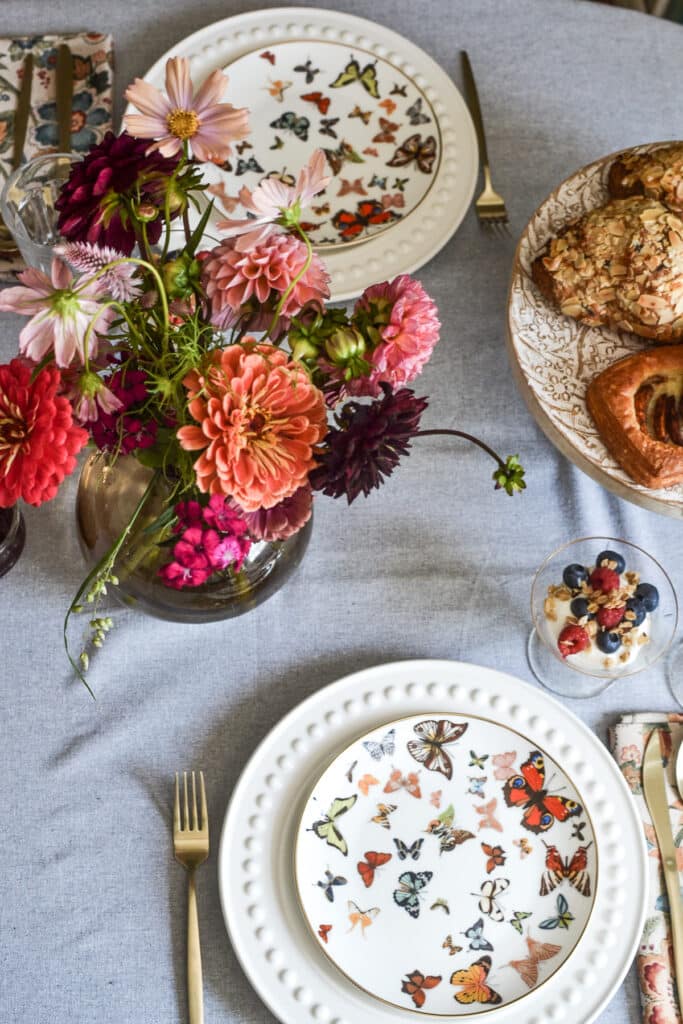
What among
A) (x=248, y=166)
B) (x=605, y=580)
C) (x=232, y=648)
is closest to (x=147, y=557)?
(x=232, y=648)

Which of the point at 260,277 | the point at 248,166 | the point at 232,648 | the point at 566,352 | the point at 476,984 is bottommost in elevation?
the point at 476,984

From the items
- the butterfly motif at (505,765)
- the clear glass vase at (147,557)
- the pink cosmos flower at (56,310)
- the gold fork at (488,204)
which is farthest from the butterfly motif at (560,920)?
the gold fork at (488,204)

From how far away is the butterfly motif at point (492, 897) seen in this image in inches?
28.9

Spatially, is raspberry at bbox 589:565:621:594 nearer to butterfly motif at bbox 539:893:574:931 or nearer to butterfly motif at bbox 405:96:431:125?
butterfly motif at bbox 539:893:574:931

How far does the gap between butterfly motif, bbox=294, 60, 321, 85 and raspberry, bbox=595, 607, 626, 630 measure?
2.17ft

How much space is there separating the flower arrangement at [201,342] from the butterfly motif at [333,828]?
0.30 meters

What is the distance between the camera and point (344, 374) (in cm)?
51

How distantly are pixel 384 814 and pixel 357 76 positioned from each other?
78cm

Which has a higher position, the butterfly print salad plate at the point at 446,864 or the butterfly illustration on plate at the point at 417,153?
the butterfly illustration on plate at the point at 417,153

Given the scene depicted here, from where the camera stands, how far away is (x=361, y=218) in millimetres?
970

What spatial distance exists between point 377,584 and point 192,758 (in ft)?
0.74

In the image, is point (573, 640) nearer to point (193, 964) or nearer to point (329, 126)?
point (193, 964)

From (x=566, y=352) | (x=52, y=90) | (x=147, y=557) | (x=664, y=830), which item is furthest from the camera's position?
(x=52, y=90)

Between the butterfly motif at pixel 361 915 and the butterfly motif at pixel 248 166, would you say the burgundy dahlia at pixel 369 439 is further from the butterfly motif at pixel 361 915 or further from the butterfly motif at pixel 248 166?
the butterfly motif at pixel 248 166
